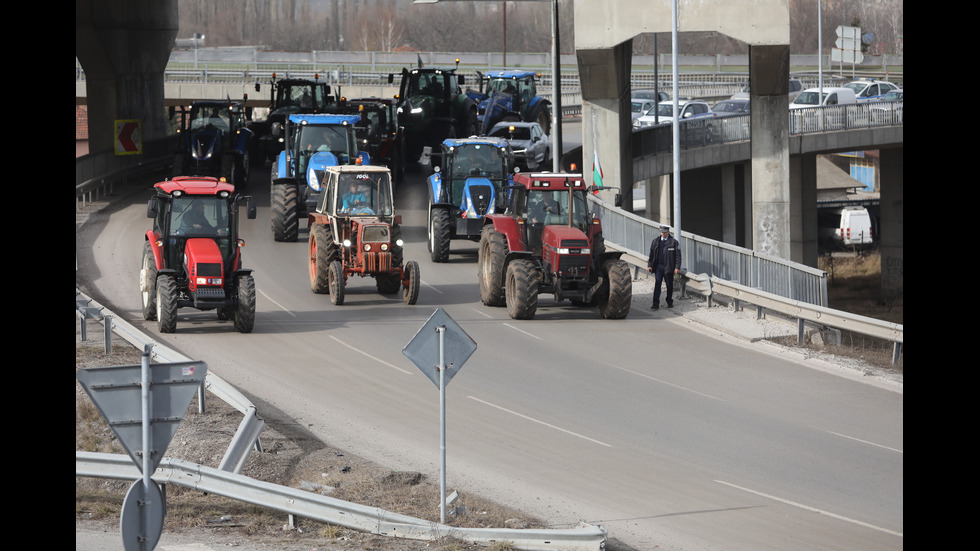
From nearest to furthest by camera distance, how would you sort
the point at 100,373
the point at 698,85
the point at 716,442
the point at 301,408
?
1. the point at 100,373
2. the point at 716,442
3. the point at 301,408
4. the point at 698,85

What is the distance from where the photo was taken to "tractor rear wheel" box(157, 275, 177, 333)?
20625 millimetres

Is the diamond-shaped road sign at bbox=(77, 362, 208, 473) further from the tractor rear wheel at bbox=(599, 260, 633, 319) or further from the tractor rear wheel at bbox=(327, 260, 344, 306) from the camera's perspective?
the tractor rear wheel at bbox=(327, 260, 344, 306)

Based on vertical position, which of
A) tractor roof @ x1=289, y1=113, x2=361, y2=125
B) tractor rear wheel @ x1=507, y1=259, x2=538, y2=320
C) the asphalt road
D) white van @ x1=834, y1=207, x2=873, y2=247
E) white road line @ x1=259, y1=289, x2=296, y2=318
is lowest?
white van @ x1=834, y1=207, x2=873, y2=247

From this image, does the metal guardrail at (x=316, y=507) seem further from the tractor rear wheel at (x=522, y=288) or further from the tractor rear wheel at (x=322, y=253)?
the tractor rear wheel at (x=322, y=253)

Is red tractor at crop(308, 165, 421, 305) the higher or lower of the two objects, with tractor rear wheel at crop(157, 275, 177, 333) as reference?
higher

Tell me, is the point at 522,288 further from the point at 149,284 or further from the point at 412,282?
the point at 149,284

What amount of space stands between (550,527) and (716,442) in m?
4.07

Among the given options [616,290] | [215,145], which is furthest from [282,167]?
[616,290]

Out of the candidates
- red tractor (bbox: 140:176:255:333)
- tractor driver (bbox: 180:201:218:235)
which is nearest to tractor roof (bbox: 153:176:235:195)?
red tractor (bbox: 140:176:255:333)

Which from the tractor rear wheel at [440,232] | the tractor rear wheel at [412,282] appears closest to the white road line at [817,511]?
the tractor rear wheel at [412,282]

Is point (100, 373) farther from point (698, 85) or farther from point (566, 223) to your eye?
point (698, 85)

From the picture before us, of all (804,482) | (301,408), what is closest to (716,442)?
(804,482)

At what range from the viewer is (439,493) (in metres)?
13.1

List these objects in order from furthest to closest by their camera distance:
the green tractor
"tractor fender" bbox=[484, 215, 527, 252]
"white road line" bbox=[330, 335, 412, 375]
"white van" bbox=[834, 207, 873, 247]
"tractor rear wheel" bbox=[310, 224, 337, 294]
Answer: "white van" bbox=[834, 207, 873, 247] → the green tractor → "tractor rear wheel" bbox=[310, 224, 337, 294] → "tractor fender" bbox=[484, 215, 527, 252] → "white road line" bbox=[330, 335, 412, 375]
